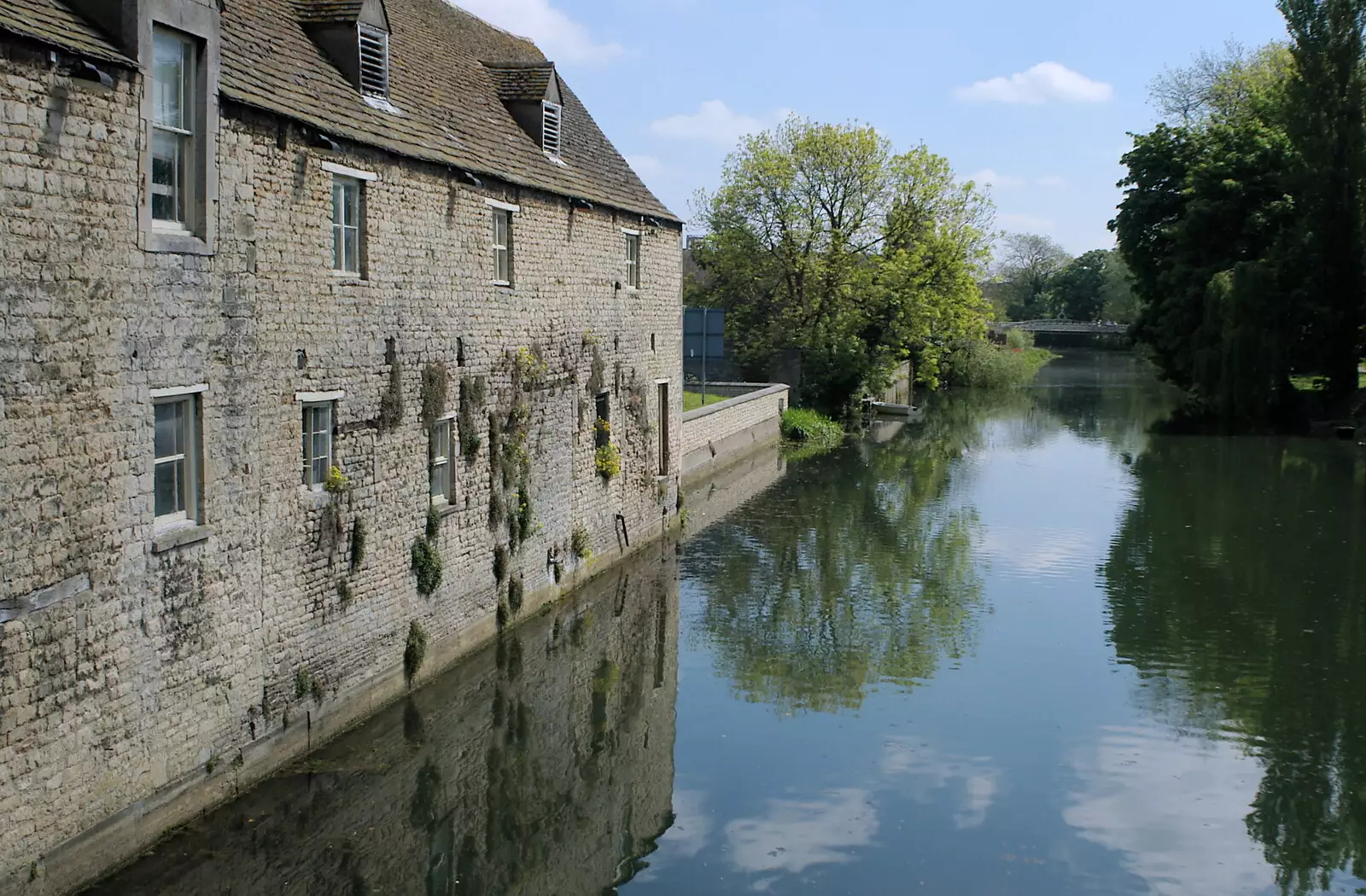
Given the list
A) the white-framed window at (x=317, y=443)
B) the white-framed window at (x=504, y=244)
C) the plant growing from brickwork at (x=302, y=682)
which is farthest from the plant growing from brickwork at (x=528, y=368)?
the plant growing from brickwork at (x=302, y=682)

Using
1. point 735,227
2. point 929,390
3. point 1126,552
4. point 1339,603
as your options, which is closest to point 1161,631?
point 1339,603

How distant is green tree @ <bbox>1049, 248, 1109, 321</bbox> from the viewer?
125 metres

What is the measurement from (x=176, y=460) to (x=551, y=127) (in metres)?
10.6

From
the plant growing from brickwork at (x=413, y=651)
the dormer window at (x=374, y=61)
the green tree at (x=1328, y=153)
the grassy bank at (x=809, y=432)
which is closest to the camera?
the plant growing from brickwork at (x=413, y=651)

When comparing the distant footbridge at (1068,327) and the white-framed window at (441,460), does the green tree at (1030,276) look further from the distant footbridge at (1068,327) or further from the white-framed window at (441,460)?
the white-framed window at (441,460)

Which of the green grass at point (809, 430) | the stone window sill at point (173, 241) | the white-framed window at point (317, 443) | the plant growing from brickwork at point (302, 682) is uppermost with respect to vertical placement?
the stone window sill at point (173, 241)

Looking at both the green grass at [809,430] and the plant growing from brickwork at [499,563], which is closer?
the plant growing from brickwork at [499,563]

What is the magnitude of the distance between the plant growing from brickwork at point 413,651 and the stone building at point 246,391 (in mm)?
53

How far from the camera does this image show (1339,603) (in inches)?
735

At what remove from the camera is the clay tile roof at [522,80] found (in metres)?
18.7

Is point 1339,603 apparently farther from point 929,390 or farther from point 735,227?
point 929,390

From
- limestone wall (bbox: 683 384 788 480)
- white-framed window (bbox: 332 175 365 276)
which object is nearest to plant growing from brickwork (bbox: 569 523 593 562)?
white-framed window (bbox: 332 175 365 276)

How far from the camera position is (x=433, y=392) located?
1409cm

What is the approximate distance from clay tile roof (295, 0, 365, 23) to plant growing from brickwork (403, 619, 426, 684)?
21.6 ft
